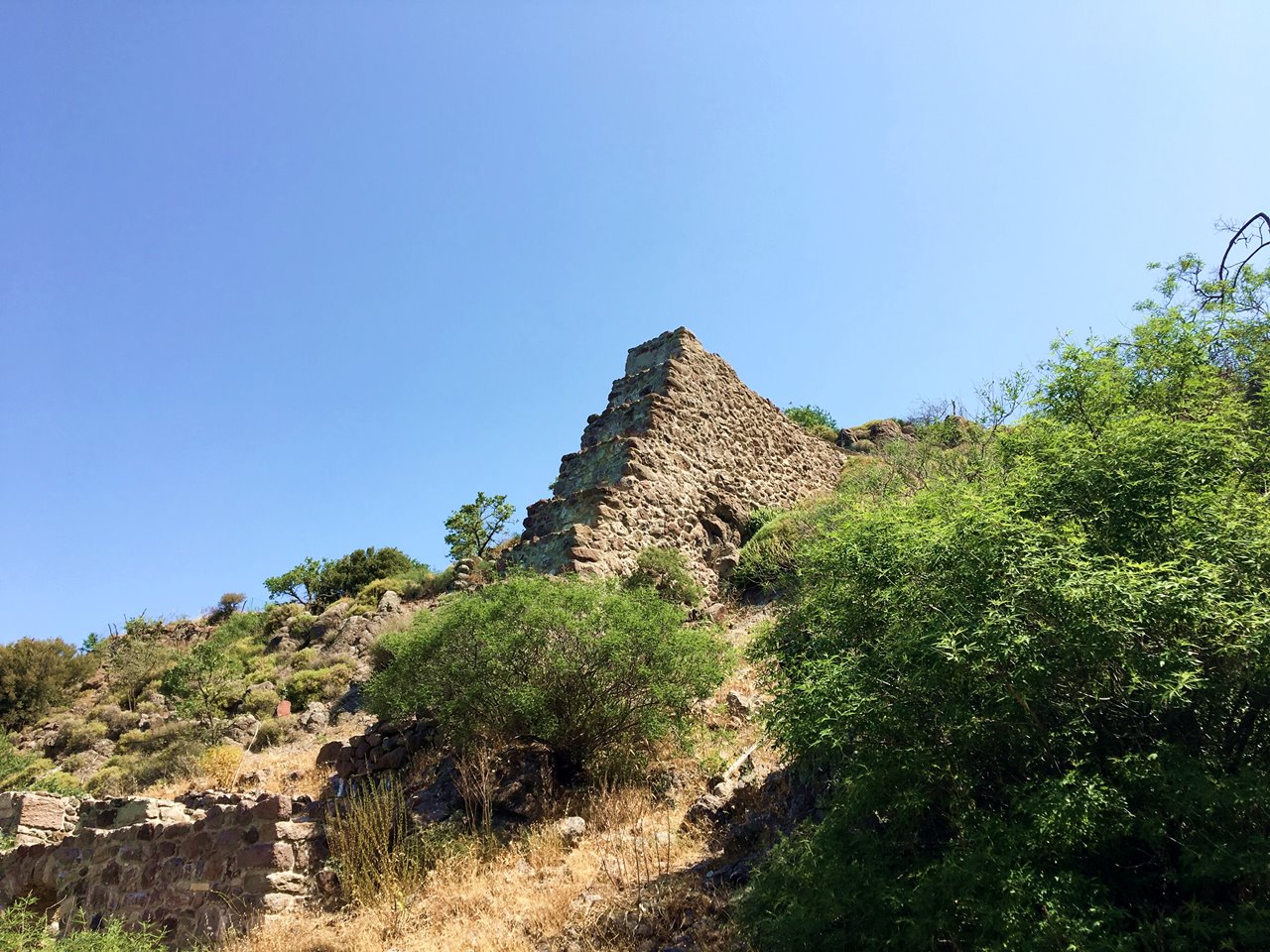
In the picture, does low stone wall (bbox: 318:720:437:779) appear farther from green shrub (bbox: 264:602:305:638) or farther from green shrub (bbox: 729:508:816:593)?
green shrub (bbox: 264:602:305:638)

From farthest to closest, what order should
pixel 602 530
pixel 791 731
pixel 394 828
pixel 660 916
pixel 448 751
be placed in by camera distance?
pixel 602 530
pixel 448 751
pixel 394 828
pixel 660 916
pixel 791 731

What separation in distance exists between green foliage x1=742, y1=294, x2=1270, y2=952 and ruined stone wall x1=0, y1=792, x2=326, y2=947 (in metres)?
5.19

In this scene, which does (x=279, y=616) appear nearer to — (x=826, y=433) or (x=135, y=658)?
(x=135, y=658)

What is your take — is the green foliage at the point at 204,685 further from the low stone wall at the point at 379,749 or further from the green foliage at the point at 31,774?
the low stone wall at the point at 379,749

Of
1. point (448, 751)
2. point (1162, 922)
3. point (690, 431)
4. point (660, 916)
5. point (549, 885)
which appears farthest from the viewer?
point (690, 431)

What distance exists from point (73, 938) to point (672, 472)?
39.0ft

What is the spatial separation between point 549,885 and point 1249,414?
6.39 m

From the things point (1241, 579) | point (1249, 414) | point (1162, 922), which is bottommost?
point (1162, 922)

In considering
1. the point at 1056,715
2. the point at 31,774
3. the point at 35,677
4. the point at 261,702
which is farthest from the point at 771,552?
the point at 35,677

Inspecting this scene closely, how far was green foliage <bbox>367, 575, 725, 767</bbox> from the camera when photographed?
8.36 metres

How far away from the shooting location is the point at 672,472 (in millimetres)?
16219

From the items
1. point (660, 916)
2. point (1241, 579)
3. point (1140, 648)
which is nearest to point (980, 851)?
point (1140, 648)

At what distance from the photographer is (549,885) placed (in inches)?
255

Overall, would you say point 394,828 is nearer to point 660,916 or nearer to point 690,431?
point 660,916
